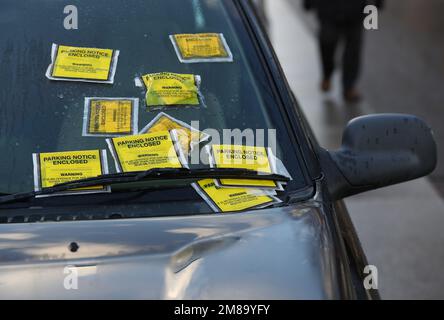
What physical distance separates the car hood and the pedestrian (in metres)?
5.98

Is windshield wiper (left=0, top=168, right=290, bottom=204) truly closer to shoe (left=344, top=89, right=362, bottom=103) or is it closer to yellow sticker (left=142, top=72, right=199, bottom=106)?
yellow sticker (left=142, top=72, right=199, bottom=106)

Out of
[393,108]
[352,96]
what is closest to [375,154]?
[393,108]

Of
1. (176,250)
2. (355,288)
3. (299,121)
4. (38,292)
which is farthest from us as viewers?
(299,121)

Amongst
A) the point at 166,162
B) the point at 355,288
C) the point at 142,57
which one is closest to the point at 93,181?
the point at 166,162

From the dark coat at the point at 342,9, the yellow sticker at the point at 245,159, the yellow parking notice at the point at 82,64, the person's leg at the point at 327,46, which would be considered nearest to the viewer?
the yellow sticker at the point at 245,159

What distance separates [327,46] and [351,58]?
0.38 metres

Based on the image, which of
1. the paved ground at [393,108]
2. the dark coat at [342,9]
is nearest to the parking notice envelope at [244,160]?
the paved ground at [393,108]

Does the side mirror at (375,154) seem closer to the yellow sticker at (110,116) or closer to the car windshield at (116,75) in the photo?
the car windshield at (116,75)

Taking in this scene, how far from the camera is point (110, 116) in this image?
2.71 meters

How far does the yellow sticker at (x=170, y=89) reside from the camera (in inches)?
109

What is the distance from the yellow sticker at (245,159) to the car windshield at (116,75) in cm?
5

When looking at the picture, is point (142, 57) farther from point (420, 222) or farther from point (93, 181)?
point (420, 222)
